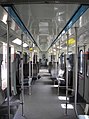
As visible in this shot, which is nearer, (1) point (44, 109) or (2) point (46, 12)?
(2) point (46, 12)

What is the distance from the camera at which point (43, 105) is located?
20.2ft

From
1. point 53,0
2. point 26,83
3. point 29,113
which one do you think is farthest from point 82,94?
point 53,0

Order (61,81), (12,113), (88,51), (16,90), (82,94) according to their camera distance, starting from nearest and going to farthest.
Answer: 1. (12,113)
2. (88,51)
3. (82,94)
4. (16,90)
5. (61,81)

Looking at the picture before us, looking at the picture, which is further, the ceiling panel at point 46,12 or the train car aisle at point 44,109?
the train car aisle at point 44,109

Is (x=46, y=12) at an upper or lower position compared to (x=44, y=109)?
upper

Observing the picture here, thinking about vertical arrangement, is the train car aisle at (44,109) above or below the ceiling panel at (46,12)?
below

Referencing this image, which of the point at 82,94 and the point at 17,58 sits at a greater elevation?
the point at 17,58

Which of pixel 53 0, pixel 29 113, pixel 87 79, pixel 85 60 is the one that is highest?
pixel 53 0

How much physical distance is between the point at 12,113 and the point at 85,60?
111 inches

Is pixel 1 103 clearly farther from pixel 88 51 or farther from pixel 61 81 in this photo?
pixel 61 81

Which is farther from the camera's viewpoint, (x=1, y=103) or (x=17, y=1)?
(x=1, y=103)

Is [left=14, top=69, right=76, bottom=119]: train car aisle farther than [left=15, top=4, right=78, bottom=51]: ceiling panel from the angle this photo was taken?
Yes

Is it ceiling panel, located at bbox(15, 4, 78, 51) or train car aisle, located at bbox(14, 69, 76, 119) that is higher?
ceiling panel, located at bbox(15, 4, 78, 51)

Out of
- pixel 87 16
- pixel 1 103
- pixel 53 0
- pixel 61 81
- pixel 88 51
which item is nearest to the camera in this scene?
pixel 53 0
